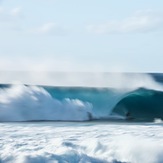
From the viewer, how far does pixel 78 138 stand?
8.39 meters

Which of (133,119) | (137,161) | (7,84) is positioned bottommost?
(137,161)

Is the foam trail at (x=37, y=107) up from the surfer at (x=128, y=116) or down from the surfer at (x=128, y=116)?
up

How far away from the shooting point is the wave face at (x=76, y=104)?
10094mm

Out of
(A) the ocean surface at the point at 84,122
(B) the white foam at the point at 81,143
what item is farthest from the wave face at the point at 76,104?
(B) the white foam at the point at 81,143

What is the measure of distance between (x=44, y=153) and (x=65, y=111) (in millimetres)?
2702

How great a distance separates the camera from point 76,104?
10391 millimetres

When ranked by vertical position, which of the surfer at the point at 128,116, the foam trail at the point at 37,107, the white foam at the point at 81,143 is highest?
the foam trail at the point at 37,107

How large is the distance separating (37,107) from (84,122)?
2.89ft

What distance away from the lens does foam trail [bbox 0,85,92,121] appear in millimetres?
10062

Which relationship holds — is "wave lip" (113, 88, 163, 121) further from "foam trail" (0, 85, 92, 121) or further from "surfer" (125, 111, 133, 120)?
"foam trail" (0, 85, 92, 121)

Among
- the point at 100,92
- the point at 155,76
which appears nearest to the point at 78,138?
the point at 100,92

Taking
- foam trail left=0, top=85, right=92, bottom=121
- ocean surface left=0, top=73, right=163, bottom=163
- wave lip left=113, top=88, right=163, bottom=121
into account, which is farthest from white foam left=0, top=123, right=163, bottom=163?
wave lip left=113, top=88, right=163, bottom=121

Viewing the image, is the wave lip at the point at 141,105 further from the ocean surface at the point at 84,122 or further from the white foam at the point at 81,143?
the white foam at the point at 81,143

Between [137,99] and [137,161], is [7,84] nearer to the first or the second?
[137,99]
